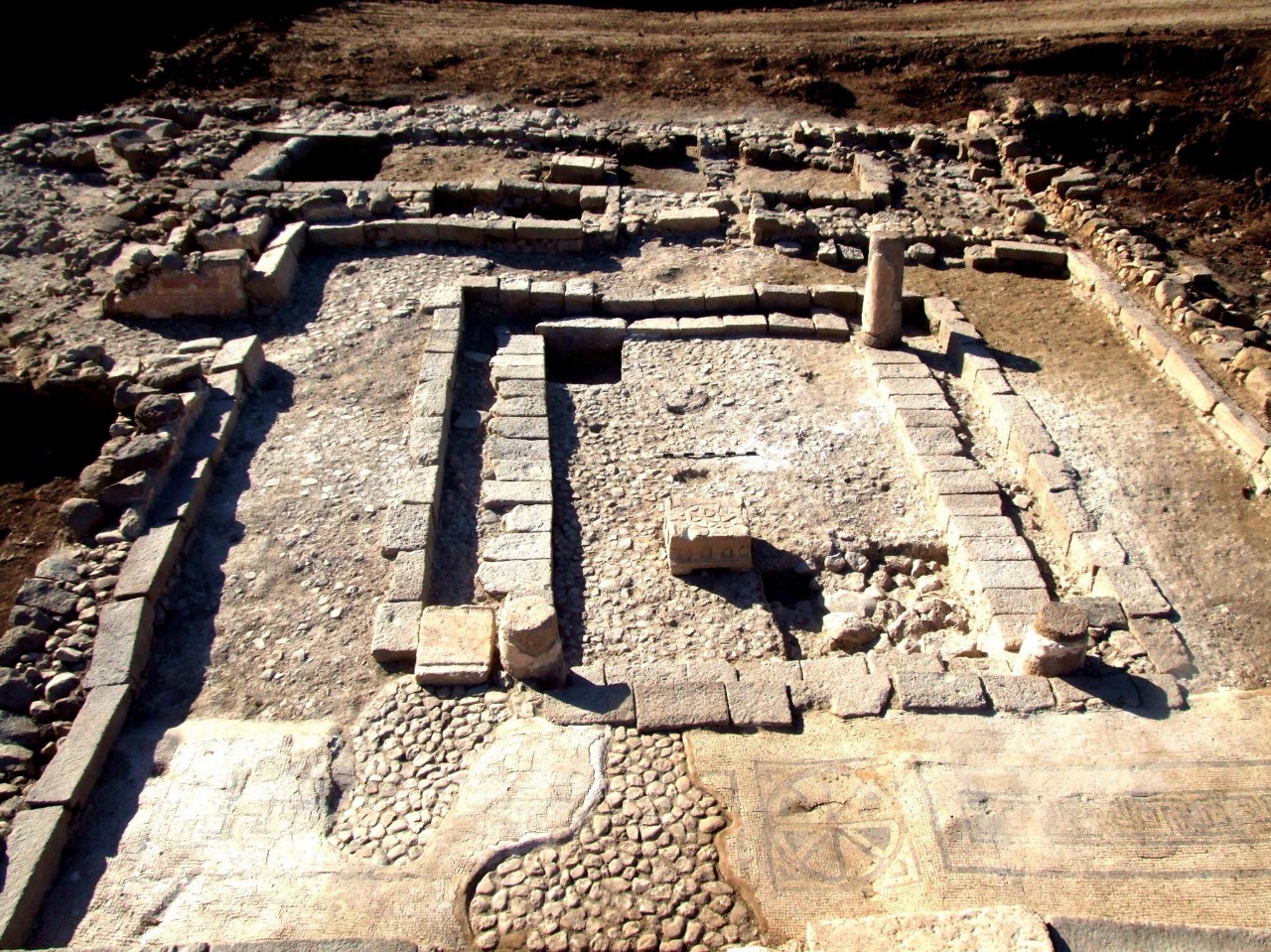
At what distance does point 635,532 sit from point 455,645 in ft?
7.29

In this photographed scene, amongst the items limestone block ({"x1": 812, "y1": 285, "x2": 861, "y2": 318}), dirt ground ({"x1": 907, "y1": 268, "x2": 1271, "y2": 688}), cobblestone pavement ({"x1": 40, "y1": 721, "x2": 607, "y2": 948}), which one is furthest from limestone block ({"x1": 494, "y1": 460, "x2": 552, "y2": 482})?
dirt ground ({"x1": 907, "y1": 268, "x2": 1271, "y2": 688})

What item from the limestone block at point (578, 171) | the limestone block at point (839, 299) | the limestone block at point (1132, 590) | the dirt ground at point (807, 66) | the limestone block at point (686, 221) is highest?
the dirt ground at point (807, 66)

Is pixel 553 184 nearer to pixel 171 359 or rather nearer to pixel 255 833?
pixel 171 359

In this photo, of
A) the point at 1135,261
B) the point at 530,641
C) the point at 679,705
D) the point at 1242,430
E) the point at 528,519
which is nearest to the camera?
the point at 530,641

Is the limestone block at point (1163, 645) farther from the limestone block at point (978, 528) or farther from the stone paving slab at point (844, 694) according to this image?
the stone paving slab at point (844, 694)

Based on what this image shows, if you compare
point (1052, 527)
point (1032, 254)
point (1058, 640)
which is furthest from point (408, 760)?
point (1032, 254)

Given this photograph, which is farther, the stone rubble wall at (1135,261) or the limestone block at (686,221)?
the limestone block at (686,221)

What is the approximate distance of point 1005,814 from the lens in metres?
5.64

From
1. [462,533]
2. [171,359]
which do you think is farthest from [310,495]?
[171,359]

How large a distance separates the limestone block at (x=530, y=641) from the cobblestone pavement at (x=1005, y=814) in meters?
1.04

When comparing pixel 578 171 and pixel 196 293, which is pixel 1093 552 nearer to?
pixel 578 171

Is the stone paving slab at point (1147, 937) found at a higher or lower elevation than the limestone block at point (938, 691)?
lower

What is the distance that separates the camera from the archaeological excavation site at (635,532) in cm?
539

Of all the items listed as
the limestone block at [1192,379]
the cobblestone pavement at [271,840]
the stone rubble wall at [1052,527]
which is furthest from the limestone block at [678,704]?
the limestone block at [1192,379]
